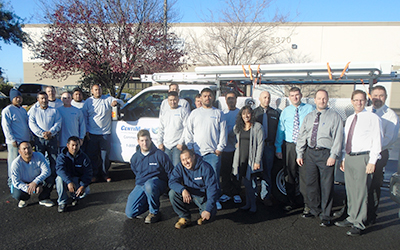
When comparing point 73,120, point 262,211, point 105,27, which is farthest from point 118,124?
point 105,27

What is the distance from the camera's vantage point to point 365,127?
142 inches

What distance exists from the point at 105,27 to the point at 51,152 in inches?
234

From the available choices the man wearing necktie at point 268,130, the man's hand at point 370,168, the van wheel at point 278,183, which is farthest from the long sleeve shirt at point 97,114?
the man's hand at point 370,168

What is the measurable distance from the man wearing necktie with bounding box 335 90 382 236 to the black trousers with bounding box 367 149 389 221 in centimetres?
30

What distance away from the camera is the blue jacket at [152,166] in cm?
417

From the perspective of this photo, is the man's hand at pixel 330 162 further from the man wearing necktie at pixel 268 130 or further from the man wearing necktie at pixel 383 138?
the man wearing necktie at pixel 268 130

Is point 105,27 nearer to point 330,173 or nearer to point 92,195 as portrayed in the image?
point 92,195

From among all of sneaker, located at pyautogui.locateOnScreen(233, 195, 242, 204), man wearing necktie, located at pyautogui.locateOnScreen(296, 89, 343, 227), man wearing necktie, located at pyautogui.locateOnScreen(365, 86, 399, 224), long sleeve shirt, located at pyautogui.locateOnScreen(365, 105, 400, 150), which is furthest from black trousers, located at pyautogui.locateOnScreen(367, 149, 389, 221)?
sneaker, located at pyautogui.locateOnScreen(233, 195, 242, 204)

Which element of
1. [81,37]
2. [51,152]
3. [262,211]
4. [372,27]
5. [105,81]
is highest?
[372,27]

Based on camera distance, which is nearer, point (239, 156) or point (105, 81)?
point (239, 156)

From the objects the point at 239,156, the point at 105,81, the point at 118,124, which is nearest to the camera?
the point at 239,156

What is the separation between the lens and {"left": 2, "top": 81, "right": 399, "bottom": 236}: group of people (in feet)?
12.3

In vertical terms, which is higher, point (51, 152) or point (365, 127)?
point (365, 127)

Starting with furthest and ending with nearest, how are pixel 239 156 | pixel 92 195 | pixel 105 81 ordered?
pixel 105 81 < pixel 92 195 < pixel 239 156
